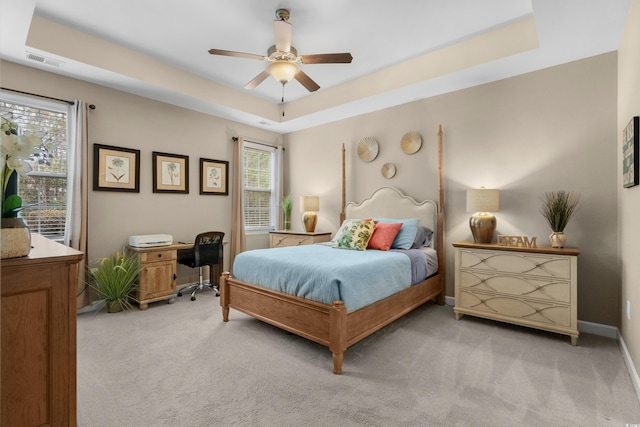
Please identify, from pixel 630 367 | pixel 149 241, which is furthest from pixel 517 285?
pixel 149 241

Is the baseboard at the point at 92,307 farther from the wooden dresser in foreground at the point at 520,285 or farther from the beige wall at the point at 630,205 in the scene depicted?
the beige wall at the point at 630,205

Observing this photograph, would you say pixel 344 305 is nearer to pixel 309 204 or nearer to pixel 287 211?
pixel 309 204

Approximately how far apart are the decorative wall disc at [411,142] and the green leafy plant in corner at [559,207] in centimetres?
159

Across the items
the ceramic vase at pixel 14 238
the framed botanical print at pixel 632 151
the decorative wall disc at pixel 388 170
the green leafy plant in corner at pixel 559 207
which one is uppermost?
the decorative wall disc at pixel 388 170

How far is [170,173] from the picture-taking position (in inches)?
173

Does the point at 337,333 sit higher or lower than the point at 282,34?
lower

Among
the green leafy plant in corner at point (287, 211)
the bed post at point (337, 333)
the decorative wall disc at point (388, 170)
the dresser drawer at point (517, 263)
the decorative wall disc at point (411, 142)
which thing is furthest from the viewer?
the green leafy plant in corner at point (287, 211)

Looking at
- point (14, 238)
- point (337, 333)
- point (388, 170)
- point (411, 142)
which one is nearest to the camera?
point (14, 238)

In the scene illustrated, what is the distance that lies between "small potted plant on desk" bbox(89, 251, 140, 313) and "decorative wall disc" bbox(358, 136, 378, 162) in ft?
11.1

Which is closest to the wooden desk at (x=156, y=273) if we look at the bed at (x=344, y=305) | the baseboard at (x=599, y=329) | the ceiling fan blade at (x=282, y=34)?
the bed at (x=344, y=305)

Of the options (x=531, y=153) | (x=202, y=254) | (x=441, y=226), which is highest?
(x=531, y=153)

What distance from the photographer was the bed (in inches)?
91.4

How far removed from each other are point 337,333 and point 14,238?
6.12ft

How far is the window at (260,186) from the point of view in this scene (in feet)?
18.1
